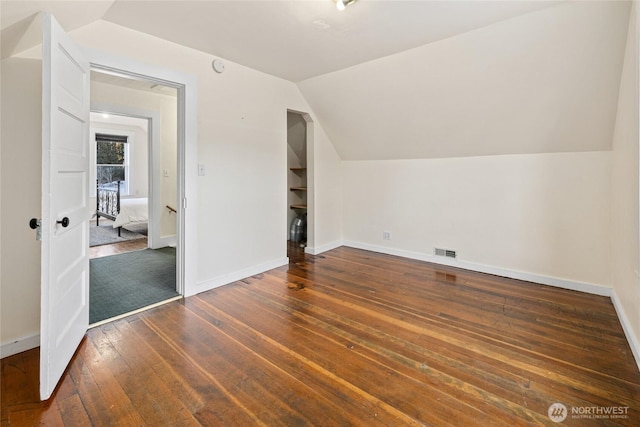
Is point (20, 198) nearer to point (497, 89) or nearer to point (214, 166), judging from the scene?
point (214, 166)

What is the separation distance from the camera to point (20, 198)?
2.01m

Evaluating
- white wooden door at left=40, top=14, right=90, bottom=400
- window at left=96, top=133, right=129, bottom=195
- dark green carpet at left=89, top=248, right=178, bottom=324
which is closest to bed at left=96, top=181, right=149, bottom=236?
window at left=96, top=133, right=129, bottom=195

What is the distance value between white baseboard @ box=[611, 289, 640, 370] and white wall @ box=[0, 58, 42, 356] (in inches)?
158

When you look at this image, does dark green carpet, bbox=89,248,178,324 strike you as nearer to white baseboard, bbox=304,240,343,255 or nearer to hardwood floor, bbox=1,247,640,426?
hardwood floor, bbox=1,247,640,426

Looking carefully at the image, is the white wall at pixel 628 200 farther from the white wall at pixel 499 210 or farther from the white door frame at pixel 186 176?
the white door frame at pixel 186 176

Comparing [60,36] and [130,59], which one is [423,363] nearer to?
[60,36]

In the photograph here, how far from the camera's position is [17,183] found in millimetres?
1992

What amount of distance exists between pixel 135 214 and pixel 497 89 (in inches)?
245

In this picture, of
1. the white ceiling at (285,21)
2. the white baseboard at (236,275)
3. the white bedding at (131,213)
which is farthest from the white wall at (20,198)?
the white bedding at (131,213)

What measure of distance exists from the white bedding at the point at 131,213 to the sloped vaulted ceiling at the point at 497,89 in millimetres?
4106

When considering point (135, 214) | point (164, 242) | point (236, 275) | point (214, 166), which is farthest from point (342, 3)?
point (135, 214)

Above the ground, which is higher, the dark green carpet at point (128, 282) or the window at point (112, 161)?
the window at point (112, 161)

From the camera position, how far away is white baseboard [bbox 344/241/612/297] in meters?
3.07

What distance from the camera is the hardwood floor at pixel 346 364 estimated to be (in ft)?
5.03
